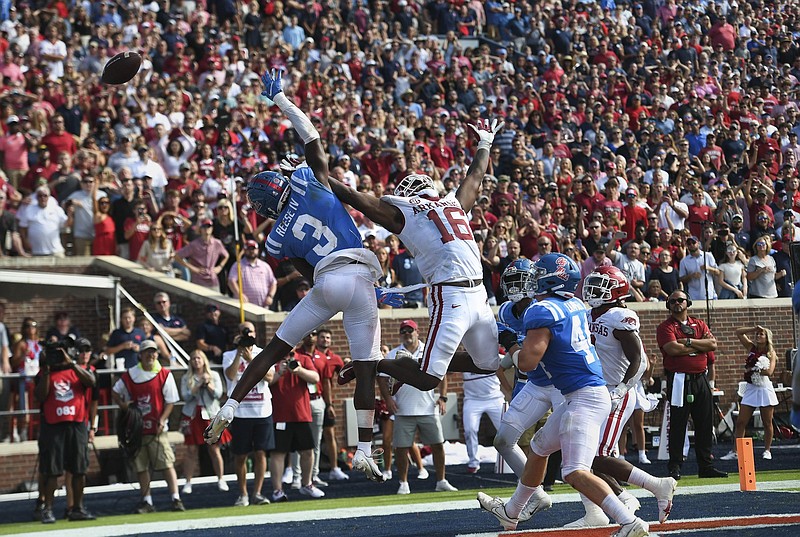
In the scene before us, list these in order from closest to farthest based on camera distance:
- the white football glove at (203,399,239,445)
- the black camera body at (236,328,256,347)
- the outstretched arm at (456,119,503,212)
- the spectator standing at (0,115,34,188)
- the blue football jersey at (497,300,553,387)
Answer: the white football glove at (203,399,239,445)
the outstretched arm at (456,119,503,212)
the blue football jersey at (497,300,553,387)
the black camera body at (236,328,256,347)
the spectator standing at (0,115,34,188)

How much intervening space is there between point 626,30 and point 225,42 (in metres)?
9.24

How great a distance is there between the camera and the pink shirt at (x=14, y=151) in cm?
1823

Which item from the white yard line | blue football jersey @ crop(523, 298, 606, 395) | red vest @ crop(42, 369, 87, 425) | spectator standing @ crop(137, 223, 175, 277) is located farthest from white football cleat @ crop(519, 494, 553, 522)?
spectator standing @ crop(137, 223, 175, 277)

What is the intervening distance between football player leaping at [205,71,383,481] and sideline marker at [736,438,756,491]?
386 centimetres

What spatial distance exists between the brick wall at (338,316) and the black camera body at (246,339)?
2.54 metres

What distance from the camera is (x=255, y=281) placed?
56.0ft

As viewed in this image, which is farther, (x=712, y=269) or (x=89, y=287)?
(x=712, y=269)

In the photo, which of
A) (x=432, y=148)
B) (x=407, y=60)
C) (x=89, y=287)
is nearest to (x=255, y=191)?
(x=89, y=287)

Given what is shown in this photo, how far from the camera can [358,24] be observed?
81.8ft

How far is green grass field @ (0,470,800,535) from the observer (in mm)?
12359

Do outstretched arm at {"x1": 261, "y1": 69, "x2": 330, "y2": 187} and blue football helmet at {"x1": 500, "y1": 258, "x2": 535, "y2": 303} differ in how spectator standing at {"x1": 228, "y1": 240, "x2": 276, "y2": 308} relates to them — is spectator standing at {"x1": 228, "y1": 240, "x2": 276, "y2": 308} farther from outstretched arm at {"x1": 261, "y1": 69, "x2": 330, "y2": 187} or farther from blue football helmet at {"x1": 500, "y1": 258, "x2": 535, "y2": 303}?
outstretched arm at {"x1": 261, "y1": 69, "x2": 330, "y2": 187}

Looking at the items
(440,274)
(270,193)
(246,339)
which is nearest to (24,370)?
(246,339)

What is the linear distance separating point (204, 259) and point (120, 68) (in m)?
7.44

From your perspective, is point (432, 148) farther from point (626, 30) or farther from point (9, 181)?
point (626, 30)
